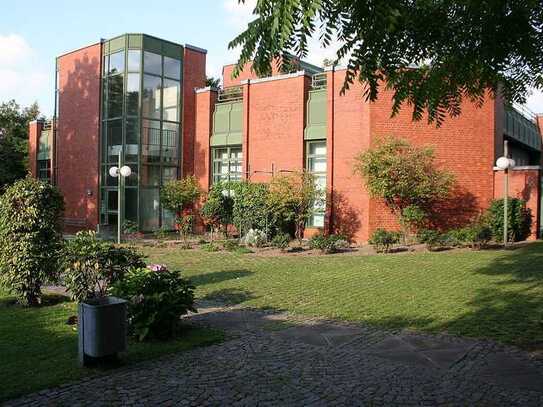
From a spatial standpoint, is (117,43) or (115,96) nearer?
(117,43)

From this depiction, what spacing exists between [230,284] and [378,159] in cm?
851

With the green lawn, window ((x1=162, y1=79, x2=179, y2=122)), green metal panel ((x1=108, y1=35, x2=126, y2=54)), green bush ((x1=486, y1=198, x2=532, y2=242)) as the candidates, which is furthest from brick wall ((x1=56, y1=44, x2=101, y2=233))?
green bush ((x1=486, y1=198, x2=532, y2=242))

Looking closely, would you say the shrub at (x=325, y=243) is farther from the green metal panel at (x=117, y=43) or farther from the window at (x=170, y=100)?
the green metal panel at (x=117, y=43)

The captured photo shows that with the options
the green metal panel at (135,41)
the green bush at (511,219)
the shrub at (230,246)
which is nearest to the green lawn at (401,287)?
the green bush at (511,219)

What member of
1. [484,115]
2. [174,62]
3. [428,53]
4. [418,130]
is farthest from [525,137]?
[428,53]

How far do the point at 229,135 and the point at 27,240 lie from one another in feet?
51.1

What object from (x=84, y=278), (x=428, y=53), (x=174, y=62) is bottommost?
(x=84, y=278)

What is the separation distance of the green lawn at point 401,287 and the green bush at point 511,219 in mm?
1410

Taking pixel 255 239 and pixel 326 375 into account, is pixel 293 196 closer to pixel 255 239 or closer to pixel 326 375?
pixel 255 239

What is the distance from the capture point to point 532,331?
7109 millimetres

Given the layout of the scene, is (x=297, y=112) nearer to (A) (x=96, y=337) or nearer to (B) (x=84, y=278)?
(B) (x=84, y=278)

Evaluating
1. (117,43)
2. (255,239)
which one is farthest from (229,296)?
(117,43)

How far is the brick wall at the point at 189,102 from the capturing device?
25812 millimetres

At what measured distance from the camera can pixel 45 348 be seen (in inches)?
260
